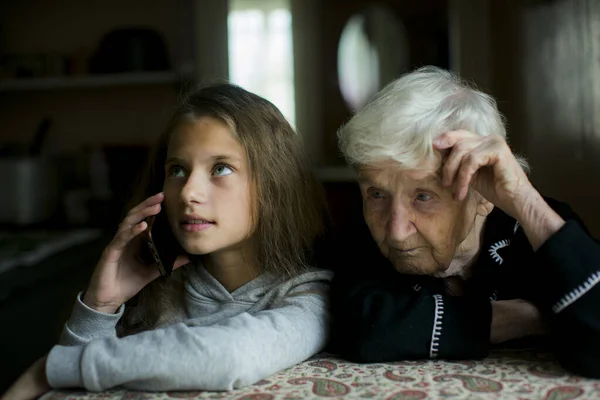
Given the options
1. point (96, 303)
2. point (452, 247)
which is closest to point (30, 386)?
point (96, 303)

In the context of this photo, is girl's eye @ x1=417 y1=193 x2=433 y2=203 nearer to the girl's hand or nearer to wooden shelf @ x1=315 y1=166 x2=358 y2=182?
the girl's hand

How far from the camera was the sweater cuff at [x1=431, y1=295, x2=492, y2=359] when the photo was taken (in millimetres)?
993

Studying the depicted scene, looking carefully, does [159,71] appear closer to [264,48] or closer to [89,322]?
[264,48]

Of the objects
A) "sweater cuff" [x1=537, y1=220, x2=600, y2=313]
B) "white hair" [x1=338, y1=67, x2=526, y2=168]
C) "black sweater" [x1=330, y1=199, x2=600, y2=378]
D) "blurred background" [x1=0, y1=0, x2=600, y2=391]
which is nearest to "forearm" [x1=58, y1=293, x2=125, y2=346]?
"black sweater" [x1=330, y1=199, x2=600, y2=378]

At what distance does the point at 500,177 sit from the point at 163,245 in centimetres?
60

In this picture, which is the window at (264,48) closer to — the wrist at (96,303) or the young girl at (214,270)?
the young girl at (214,270)

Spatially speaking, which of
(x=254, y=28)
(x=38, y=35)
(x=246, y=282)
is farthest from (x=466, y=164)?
(x=38, y=35)

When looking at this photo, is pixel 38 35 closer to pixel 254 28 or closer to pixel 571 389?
pixel 254 28

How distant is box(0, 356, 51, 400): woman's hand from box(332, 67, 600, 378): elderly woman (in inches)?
17.9

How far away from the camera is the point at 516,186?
0.98 m

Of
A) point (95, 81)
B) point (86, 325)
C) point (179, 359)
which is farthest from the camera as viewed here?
point (95, 81)

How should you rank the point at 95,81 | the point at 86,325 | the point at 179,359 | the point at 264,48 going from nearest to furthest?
the point at 179,359
the point at 86,325
the point at 95,81
the point at 264,48

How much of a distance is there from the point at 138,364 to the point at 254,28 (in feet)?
8.38

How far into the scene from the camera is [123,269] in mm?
1200
